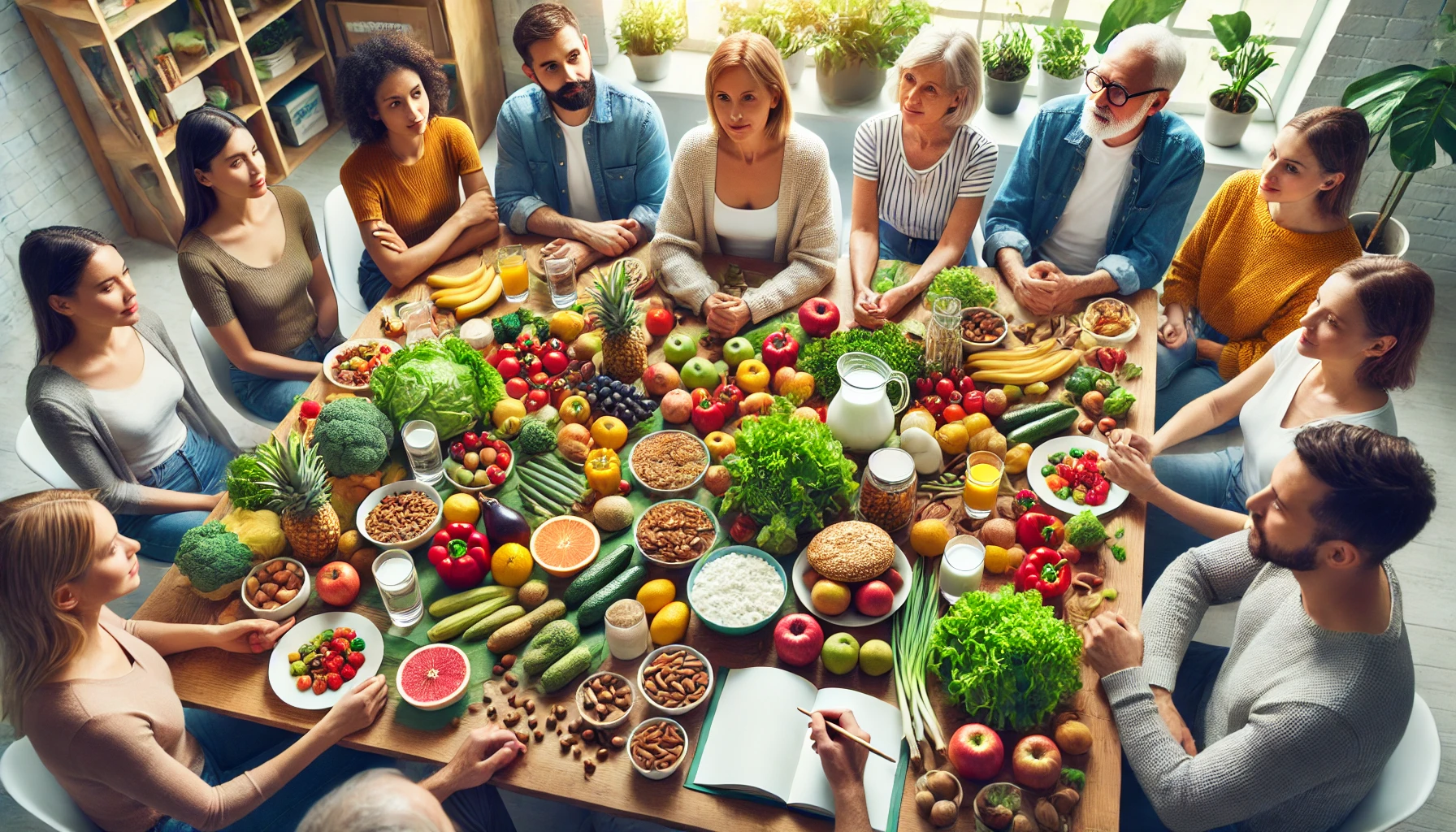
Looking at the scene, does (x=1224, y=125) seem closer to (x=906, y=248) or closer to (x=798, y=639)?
(x=906, y=248)

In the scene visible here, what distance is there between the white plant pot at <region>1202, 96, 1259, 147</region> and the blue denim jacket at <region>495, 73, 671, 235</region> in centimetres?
350

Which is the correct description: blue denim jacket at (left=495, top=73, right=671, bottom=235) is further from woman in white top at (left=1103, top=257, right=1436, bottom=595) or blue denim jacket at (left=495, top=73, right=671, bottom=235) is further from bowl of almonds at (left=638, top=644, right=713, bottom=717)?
woman in white top at (left=1103, top=257, right=1436, bottom=595)

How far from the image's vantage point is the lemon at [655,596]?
2.47 m

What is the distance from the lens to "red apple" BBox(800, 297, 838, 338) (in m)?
3.25

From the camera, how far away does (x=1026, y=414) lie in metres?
2.95

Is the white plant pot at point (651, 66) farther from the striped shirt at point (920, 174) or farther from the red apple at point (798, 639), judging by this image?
the red apple at point (798, 639)

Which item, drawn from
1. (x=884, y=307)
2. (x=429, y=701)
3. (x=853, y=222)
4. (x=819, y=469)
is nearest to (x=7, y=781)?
(x=429, y=701)

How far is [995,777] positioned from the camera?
84.8 inches

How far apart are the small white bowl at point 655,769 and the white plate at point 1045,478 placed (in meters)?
1.29

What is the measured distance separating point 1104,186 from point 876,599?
7.57ft

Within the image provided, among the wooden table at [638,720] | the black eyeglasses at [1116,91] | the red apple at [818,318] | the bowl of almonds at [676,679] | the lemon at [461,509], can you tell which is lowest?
the wooden table at [638,720]

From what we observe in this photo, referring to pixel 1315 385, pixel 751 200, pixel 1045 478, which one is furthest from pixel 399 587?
pixel 1315 385

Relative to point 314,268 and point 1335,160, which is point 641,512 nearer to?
point 314,268

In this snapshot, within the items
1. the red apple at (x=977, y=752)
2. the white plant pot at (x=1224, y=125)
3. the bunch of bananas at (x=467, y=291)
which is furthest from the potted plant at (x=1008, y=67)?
the red apple at (x=977, y=752)
